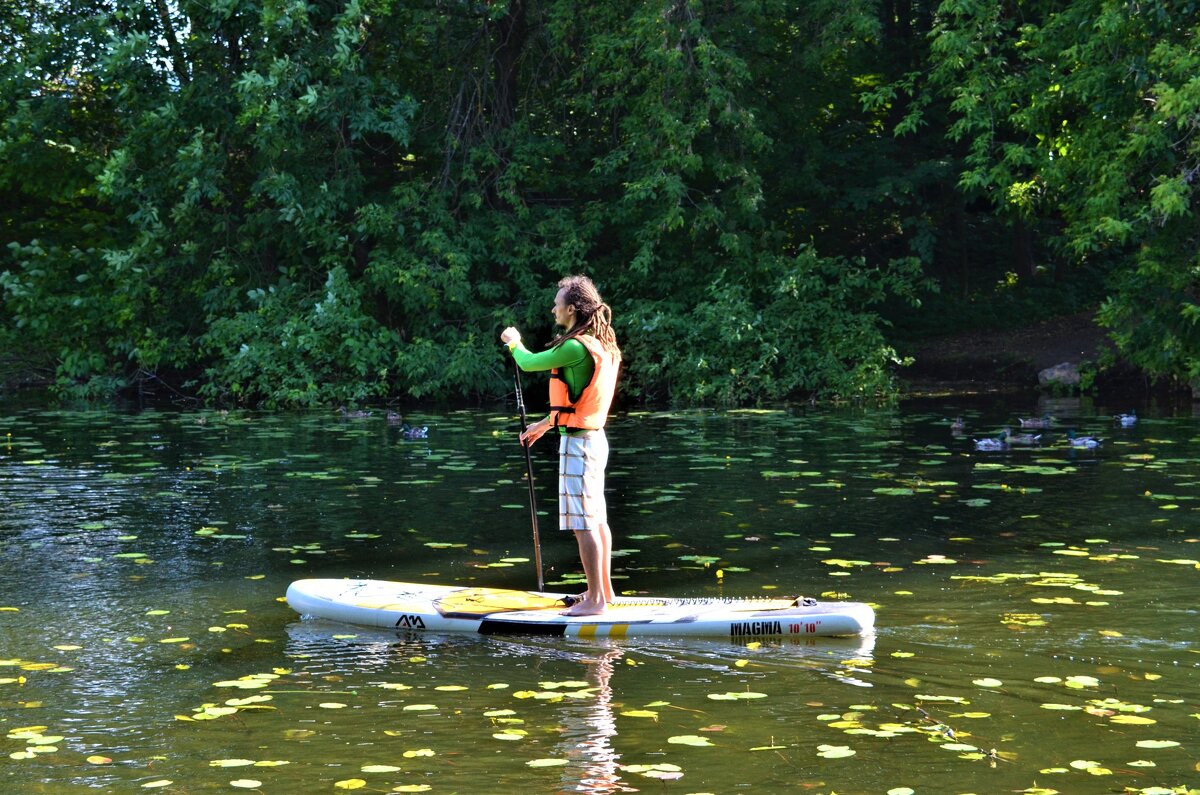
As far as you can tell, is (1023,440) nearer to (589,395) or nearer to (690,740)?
(589,395)

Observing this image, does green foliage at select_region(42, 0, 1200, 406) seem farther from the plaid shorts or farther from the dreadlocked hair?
the plaid shorts

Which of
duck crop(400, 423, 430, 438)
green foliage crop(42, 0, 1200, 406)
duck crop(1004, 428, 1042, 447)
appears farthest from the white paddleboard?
green foliage crop(42, 0, 1200, 406)

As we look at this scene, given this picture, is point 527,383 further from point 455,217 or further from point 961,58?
point 961,58

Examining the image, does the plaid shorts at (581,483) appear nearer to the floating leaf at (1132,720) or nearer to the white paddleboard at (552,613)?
the white paddleboard at (552,613)

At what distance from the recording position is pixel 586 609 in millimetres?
7617

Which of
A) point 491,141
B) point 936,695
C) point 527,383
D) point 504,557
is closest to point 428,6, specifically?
point 491,141

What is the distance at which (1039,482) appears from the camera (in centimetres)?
1270

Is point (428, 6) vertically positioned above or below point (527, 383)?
above

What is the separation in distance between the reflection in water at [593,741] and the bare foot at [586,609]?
2.58 ft

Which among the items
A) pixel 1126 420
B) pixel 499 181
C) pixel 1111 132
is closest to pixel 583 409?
pixel 1126 420

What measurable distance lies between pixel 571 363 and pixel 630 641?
4.72 ft

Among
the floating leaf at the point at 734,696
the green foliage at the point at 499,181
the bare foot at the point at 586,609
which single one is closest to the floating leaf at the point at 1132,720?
the floating leaf at the point at 734,696

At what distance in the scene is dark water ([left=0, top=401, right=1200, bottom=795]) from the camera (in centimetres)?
535

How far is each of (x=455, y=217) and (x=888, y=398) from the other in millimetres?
7863
